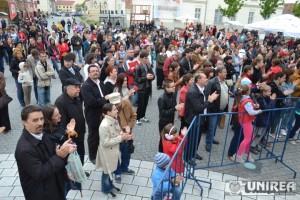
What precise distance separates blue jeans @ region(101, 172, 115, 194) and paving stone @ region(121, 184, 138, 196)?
264 millimetres

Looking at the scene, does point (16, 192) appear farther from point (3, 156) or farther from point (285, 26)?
point (285, 26)

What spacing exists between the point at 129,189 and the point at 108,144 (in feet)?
3.80

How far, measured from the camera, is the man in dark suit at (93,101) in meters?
4.76

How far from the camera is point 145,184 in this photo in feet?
15.5

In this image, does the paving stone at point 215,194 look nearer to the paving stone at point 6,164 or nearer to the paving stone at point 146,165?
the paving stone at point 146,165

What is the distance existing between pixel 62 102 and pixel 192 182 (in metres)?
2.78

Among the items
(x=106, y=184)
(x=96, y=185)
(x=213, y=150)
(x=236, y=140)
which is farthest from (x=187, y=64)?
(x=106, y=184)

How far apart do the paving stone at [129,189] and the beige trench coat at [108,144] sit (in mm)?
627

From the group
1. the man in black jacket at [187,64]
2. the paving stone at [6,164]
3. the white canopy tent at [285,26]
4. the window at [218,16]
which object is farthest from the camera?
the window at [218,16]

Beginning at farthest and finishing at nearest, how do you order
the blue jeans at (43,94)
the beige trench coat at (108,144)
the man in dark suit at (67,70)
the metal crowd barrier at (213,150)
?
the blue jeans at (43,94) < the man in dark suit at (67,70) < the metal crowd barrier at (213,150) < the beige trench coat at (108,144)

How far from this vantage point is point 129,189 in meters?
4.56

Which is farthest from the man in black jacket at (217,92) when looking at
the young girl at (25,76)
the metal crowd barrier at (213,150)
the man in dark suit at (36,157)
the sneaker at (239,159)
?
the young girl at (25,76)

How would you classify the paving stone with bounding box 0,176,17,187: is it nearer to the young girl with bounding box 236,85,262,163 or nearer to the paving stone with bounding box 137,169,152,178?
the paving stone with bounding box 137,169,152,178

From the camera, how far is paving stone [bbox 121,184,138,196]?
14.7ft
